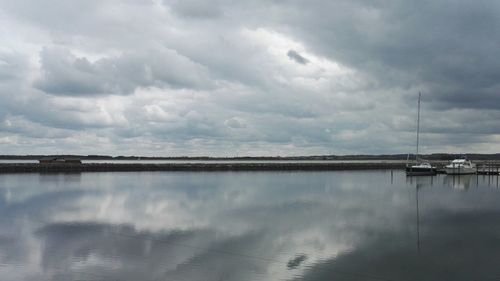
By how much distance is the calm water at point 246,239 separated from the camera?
15.2m

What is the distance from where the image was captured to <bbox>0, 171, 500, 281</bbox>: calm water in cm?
1522

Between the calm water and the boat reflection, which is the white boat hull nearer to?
the boat reflection

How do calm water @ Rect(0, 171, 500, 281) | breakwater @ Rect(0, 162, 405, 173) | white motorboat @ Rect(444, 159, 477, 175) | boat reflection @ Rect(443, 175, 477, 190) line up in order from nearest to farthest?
1. calm water @ Rect(0, 171, 500, 281)
2. boat reflection @ Rect(443, 175, 477, 190)
3. white motorboat @ Rect(444, 159, 477, 175)
4. breakwater @ Rect(0, 162, 405, 173)

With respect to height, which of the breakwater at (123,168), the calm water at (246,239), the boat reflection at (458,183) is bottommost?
the calm water at (246,239)

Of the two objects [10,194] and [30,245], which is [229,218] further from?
[10,194]

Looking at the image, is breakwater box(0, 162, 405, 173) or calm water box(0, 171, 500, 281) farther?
breakwater box(0, 162, 405, 173)

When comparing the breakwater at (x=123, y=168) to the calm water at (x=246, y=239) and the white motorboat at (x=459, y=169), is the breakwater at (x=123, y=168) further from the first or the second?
the calm water at (x=246, y=239)

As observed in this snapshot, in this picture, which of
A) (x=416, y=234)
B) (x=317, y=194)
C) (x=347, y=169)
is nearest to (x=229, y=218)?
(x=416, y=234)

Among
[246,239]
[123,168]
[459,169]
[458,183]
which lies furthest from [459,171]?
[246,239]

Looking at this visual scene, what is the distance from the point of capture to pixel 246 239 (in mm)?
20547

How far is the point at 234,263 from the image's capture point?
52.8 feet

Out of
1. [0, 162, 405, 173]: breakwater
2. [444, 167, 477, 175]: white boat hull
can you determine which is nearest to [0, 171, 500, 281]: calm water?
[444, 167, 477, 175]: white boat hull

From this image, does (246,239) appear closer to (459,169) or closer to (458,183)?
(458,183)

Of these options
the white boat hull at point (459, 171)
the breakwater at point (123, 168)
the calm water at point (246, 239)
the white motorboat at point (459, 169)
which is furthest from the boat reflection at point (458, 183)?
the breakwater at point (123, 168)
